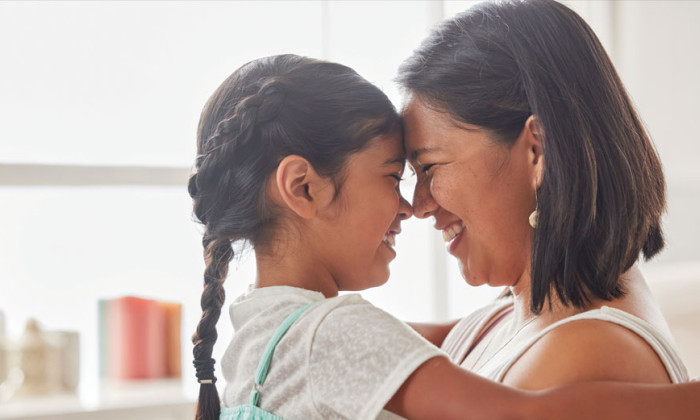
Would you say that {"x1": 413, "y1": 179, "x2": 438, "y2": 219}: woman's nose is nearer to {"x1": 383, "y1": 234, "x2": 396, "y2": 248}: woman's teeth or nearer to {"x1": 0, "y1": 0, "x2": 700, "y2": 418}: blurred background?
{"x1": 383, "y1": 234, "x2": 396, "y2": 248}: woman's teeth

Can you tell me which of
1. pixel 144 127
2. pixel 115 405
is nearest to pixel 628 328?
pixel 115 405

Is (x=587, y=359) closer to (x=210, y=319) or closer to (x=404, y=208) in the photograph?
(x=404, y=208)

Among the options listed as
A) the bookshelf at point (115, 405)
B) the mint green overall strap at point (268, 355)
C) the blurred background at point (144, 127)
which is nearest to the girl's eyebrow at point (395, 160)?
the mint green overall strap at point (268, 355)

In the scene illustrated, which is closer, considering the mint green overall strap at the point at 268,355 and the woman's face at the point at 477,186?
the mint green overall strap at the point at 268,355

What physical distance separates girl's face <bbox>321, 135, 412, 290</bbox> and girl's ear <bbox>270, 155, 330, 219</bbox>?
4 cm

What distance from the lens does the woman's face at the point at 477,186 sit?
131cm

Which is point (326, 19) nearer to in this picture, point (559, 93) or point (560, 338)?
point (559, 93)

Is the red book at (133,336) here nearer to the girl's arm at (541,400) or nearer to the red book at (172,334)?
the red book at (172,334)

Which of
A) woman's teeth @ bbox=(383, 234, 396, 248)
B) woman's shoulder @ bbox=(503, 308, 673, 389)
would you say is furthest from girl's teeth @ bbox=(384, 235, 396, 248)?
woman's shoulder @ bbox=(503, 308, 673, 389)

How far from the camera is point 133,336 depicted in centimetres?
237

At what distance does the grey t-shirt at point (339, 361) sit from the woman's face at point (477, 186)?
32 cm

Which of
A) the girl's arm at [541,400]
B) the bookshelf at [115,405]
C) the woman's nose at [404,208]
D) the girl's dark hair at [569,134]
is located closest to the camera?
the girl's arm at [541,400]

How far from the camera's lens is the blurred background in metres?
2.36

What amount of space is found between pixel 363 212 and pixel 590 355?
0.43 m
